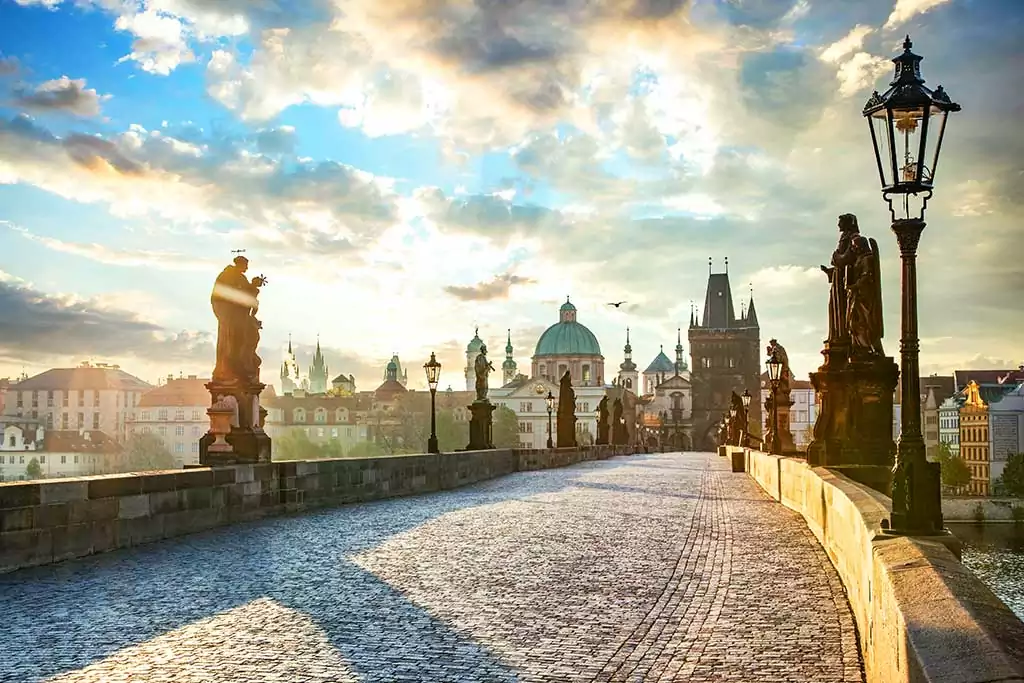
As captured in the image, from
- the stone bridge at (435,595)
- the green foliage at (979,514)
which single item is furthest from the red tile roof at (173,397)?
the stone bridge at (435,595)

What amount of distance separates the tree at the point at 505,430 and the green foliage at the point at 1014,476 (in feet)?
189

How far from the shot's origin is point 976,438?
111938 mm

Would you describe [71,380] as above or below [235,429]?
above

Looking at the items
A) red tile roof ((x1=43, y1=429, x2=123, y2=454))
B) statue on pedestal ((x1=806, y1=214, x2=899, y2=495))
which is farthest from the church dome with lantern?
statue on pedestal ((x1=806, y1=214, x2=899, y2=495))

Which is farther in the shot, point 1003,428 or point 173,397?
point 173,397

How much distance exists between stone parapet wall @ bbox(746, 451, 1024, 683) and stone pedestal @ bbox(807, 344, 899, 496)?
273 inches

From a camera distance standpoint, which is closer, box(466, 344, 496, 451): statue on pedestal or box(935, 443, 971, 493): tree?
box(466, 344, 496, 451): statue on pedestal

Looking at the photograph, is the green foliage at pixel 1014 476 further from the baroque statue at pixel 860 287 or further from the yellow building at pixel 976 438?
the baroque statue at pixel 860 287

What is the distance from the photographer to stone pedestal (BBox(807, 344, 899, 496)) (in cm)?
1505

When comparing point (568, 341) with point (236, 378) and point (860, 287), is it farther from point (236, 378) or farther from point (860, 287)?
point (860, 287)

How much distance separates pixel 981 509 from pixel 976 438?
4268cm

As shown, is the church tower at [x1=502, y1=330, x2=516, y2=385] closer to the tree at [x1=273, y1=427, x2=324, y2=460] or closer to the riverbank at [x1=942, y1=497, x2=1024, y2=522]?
the tree at [x1=273, y1=427, x2=324, y2=460]

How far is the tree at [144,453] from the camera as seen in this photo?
12850cm

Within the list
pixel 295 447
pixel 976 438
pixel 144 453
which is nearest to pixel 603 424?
pixel 976 438
